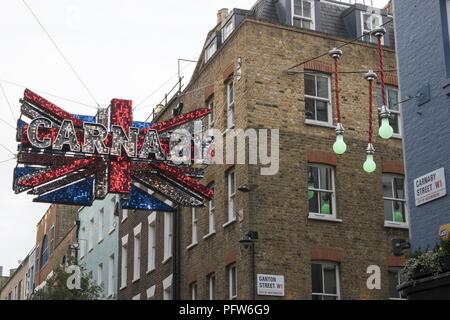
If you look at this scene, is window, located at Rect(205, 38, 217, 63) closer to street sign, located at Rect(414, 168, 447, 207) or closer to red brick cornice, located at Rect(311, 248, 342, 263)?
red brick cornice, located at Rect(311, 248, 342, 263)

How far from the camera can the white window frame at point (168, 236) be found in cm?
3056

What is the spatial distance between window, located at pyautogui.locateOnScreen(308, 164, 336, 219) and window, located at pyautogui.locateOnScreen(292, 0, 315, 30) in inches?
206

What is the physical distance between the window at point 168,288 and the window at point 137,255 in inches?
164

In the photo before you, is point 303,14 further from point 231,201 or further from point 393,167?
point 231,201

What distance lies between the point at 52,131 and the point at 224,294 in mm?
7920

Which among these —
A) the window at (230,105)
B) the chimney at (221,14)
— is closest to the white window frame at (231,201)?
the window at (230,105)

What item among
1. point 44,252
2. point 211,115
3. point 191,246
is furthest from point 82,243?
point 211,115

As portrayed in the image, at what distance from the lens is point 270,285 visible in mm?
23281

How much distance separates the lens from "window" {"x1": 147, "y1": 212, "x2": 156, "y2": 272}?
32656 millimetres

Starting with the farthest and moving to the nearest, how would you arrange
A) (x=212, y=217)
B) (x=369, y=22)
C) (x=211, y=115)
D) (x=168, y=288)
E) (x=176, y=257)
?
(x=168, y=288) → (x=176, y=257) → (x=369, y=22) → (x=211, y=115) → (x=212, y=217)

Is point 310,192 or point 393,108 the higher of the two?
point 393,108

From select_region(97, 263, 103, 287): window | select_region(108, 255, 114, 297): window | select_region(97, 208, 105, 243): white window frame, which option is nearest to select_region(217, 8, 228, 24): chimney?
select_region(108, 255, 114, 297): window

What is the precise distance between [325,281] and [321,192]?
2.67m
